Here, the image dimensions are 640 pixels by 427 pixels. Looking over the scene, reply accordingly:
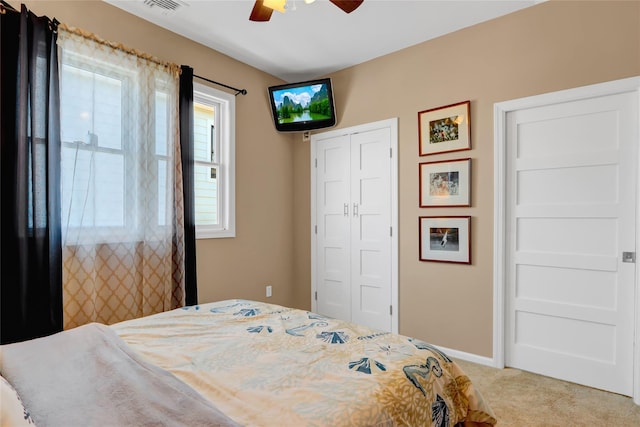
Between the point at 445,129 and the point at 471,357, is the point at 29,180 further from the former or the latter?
the point at 471,357

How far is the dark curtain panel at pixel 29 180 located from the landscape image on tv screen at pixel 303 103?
6.88 ft

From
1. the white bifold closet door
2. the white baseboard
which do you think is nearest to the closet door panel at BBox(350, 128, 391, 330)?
the white bifold closet door

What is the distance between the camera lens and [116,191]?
99.5 inches

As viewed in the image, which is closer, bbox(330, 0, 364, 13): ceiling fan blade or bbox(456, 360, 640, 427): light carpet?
bbox(330, 0, 364, 13): ceiling fan blade

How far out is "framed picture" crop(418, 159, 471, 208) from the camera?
3.00 metres

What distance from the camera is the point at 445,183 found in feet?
10.2

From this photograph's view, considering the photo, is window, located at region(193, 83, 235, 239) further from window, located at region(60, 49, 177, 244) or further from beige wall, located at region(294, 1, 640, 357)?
beige wall, located at region(294, 1, 640, 357)

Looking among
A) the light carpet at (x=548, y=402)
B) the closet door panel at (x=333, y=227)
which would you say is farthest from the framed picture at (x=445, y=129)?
the light carpet at (x=548, y=402)

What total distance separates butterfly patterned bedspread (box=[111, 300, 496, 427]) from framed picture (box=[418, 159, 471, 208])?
5.85 feet

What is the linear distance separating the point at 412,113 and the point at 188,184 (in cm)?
217

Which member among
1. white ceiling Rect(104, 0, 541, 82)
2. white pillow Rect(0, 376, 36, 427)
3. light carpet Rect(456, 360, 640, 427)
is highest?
white ceiling Rect(104, 0, 541, 82)

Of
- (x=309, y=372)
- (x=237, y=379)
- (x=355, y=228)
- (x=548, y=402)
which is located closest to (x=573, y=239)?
(x=548, y=402)

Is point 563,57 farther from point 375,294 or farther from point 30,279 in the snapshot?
point 30,279

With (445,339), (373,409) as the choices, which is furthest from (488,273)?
(373,409)
